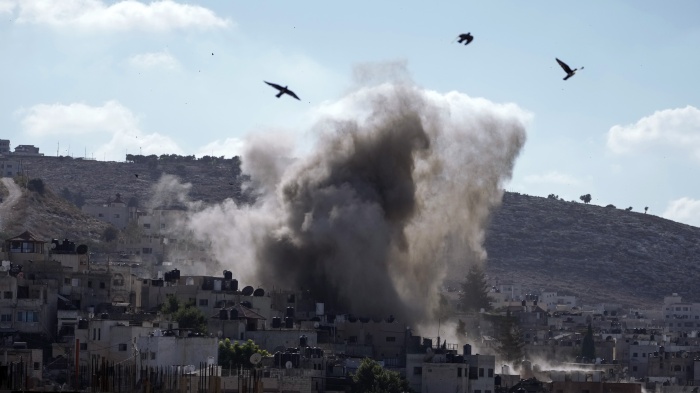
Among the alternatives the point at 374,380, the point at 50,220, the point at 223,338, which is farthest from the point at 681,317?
the point at 374,380

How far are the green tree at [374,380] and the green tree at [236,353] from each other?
3.96m

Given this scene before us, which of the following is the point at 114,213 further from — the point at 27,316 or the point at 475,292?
the point at 27,316

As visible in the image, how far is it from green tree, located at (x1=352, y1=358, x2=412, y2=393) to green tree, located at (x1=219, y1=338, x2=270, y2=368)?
13.0 ft

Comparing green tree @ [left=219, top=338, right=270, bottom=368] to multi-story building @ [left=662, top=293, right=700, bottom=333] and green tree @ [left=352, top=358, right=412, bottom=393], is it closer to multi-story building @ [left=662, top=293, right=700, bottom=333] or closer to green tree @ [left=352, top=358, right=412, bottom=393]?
green tree @ [left=352, top=358, right=412, bottom=393]

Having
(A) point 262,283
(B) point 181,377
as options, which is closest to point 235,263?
(A) point 262,283

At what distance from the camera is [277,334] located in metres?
92.4

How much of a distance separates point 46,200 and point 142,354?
8354 cm

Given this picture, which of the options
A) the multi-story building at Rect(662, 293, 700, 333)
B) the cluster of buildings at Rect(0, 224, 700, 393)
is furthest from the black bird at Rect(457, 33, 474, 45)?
the multi-story building at Rect(662, 293, 700, 333)

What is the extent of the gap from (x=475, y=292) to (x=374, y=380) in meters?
60.5

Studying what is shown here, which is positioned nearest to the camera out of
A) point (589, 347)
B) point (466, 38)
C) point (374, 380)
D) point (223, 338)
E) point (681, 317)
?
point (466, 38)

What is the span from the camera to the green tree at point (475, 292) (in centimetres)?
14200

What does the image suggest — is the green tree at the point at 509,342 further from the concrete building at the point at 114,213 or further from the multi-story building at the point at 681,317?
the concrete building at the point at 114,213

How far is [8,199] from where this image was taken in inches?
6201

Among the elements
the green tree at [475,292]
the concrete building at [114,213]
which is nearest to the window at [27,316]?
Answer: the green tree at [475,292]
